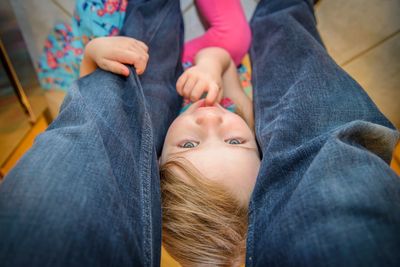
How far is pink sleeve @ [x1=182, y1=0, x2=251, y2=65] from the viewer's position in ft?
2.85

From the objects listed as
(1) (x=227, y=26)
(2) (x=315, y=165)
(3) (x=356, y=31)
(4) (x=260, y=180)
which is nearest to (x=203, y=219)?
(4) (x=260, y=180)

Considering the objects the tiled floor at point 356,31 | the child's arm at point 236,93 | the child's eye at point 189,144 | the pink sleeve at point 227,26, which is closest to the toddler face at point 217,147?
the child's eye at point 189,144

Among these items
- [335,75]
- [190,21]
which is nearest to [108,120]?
[335,75]

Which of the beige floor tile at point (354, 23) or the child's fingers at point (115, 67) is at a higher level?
the child's fingers at point (115, 67)

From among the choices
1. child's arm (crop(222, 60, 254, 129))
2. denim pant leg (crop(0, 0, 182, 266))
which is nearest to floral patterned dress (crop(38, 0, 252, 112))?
child's arm (crop(222, 60, 254, 129))

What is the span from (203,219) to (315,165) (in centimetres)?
23

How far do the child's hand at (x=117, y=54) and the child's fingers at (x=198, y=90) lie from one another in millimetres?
125

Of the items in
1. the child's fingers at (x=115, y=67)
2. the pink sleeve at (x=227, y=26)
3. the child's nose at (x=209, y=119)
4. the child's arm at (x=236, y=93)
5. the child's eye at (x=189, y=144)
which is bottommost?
the child's arm at (x=236, y=93)

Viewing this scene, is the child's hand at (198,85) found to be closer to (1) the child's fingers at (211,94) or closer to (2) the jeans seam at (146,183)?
(1) the child's fingers at (211,94)

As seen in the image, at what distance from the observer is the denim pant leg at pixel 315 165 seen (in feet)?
1.10

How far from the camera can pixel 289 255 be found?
0.36 metres

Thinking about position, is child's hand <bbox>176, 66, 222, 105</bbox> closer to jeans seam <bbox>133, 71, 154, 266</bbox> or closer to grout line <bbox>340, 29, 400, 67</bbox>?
jeans seam <bbox>133, 71, 154, 266</bbox>

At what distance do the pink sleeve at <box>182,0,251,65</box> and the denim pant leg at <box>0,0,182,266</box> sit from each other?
0.35 meters

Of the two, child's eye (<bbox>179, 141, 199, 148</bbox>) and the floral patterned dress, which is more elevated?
the floral patterned dress
